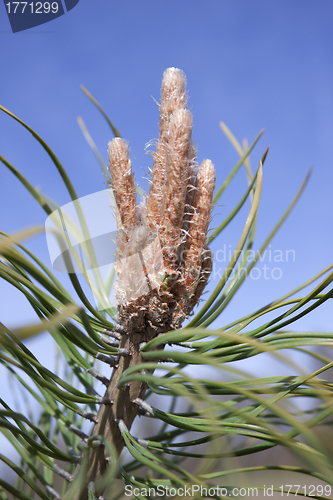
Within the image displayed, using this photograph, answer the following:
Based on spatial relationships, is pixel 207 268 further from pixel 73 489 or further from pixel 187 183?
A: pixel 73 489

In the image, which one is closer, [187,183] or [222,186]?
[187,183]

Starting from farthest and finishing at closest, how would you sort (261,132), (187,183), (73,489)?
(261,132) < (187,183) < (73,489)

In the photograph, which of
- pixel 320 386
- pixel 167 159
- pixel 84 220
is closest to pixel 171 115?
pixel 167 159

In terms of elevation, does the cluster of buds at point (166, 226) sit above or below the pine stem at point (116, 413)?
above

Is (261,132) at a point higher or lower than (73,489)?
higher

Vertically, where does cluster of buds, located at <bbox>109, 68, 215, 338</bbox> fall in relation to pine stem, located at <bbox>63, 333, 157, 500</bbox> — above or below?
above

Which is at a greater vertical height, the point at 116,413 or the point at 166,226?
the point at 166,226

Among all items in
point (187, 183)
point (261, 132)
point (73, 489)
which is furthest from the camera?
point (261, 132)

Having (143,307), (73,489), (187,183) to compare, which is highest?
(187,183)
